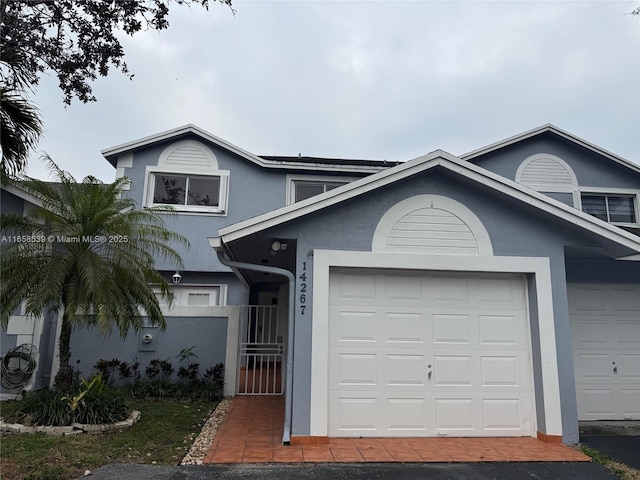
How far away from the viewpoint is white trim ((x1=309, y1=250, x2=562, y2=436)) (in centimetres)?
655

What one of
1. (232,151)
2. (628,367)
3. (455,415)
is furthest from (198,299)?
(628,367)

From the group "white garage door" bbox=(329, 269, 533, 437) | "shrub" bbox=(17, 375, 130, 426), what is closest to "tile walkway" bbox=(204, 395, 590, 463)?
"white garage door" bbox=(329, 269, 533, 437)

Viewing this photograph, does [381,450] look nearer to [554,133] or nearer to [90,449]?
[90,449]

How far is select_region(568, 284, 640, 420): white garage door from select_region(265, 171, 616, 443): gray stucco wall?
1753mm

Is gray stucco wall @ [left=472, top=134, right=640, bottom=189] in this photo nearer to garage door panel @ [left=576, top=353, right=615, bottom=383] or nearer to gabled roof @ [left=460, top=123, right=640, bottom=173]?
A: gabled roof @ [left=460, top=123, right=640, bottom=173]

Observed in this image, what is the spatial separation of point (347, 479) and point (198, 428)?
3341 mm

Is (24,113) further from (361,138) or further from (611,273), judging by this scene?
(361,138)

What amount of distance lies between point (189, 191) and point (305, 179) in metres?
3.59

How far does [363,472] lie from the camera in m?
5.39

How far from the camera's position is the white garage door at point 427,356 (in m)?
6.82

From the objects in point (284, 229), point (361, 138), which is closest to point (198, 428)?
point (284, 229)

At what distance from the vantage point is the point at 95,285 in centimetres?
721

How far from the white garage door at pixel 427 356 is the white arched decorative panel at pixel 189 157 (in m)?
8.22

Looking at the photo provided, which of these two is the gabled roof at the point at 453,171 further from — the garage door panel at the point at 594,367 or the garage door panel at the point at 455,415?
the garage door panel at the point at 455,415
